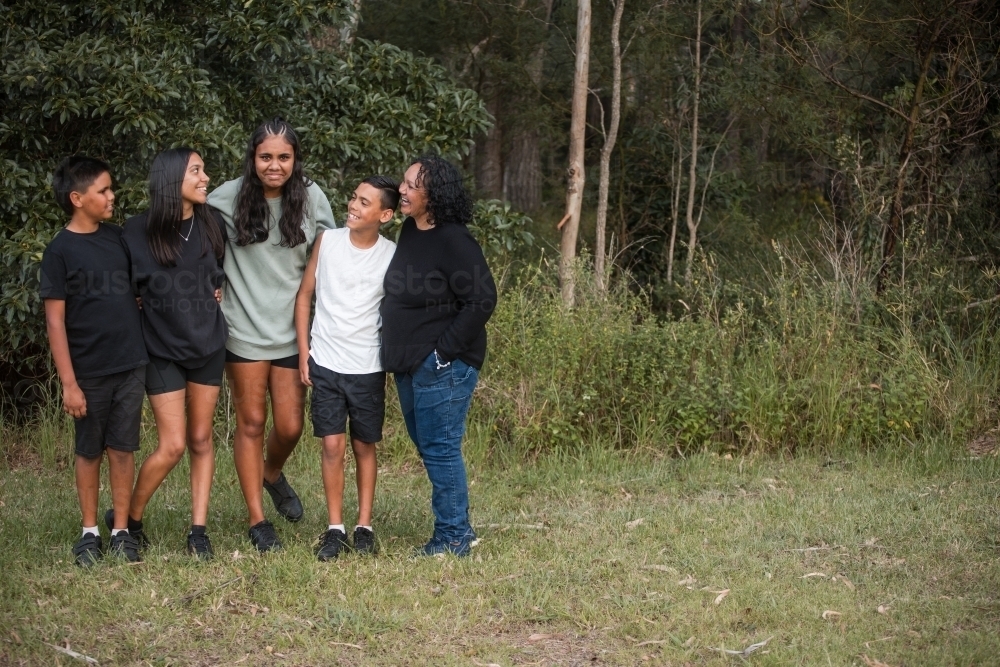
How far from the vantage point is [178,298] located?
4.57 m

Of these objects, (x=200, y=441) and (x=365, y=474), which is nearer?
(x=200, y=441)

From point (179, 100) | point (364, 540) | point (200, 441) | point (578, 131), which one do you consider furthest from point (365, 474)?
point (578, 131)

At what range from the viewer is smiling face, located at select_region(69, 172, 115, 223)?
4.54 m

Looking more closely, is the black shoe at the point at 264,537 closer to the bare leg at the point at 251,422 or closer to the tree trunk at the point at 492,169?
the bare leg at the point at 251,422

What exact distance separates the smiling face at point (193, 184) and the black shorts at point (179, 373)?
0.67 metres

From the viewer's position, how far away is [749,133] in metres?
14.6

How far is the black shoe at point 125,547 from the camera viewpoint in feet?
15.6

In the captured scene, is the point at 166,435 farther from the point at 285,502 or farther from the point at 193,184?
the point at 193,184

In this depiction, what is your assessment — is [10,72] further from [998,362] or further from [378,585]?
[998,362]

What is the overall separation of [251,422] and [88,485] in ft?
2.52

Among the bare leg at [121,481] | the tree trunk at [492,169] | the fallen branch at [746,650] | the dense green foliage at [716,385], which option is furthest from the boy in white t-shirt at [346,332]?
the tree trunk at [492,169]

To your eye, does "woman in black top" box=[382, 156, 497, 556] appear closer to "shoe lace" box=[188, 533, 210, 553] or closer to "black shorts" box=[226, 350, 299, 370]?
"black shorts" box=[226, 350, 299, 370]

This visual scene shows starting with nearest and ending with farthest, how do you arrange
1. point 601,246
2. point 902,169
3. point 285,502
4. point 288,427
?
point 288,427 < point 285,502 < point 902,169 < point 601,246

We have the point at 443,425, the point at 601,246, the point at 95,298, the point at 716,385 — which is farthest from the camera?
the point at 601,246
